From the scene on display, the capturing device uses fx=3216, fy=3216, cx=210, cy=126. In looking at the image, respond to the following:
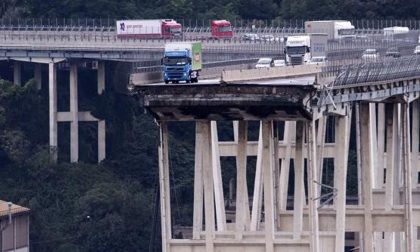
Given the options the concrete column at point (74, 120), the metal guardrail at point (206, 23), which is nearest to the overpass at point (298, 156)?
the concrete column at point (74, 120)

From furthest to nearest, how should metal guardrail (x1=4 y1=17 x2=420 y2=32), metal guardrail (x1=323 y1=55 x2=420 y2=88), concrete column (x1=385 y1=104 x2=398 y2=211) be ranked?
metal guardrail (x1=4 y1=17 x2=420 y2=32) < concrete column (x1=385 y1=104 x2=398 y2=211) < metal guardrail (x1=323 y1=55 x2=420 y2=88)

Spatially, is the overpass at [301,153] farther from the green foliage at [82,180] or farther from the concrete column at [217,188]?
the green foliage at [82,180]

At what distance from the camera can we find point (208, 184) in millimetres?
96375

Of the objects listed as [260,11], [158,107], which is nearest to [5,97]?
[260,11]

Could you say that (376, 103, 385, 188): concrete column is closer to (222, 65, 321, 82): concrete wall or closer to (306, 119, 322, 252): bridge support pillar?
(222, 65, 321, 82): concrete wall

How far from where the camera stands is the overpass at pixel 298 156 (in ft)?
313

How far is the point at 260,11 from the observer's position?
169125mm

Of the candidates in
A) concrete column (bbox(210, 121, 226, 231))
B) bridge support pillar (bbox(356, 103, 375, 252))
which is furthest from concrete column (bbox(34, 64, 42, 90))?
bridge support pillar (bbox(356, 103, 375, 252))

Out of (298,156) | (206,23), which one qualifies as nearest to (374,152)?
(298,156)

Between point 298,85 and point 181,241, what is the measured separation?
6.33 metres

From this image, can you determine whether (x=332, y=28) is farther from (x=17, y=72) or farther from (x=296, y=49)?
(x=17, y=72)

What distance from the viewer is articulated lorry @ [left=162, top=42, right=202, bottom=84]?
10000cm

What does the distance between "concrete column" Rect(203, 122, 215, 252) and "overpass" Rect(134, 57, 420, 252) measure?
3cm

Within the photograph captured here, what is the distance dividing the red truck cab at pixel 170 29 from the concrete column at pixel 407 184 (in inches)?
1751
